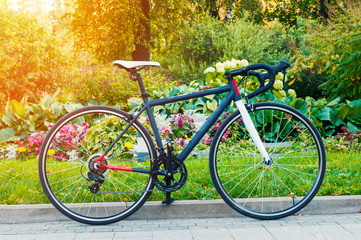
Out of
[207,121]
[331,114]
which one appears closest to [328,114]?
[331,114]

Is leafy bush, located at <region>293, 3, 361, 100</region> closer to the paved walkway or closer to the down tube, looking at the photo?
the paved walkway

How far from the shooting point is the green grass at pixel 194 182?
400cm

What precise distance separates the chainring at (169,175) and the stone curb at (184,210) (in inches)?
9.5

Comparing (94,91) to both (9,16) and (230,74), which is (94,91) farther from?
(9,16)

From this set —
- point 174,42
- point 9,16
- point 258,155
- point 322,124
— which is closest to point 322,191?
point 258,155

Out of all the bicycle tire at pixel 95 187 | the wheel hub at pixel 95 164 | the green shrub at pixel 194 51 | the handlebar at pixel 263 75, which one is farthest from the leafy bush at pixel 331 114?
the green shrub at pixel 194 51

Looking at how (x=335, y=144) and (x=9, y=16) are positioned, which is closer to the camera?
(x=335, y=144)

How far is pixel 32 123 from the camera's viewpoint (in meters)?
7.34

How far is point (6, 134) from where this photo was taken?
731cm

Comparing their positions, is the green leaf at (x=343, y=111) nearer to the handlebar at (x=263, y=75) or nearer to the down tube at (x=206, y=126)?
the handlebar at (x=263, y=75)

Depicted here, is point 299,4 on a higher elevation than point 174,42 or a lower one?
higher

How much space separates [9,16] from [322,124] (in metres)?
13.8

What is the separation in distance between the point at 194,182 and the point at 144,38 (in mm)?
11634

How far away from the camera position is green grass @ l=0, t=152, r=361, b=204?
158 inches
